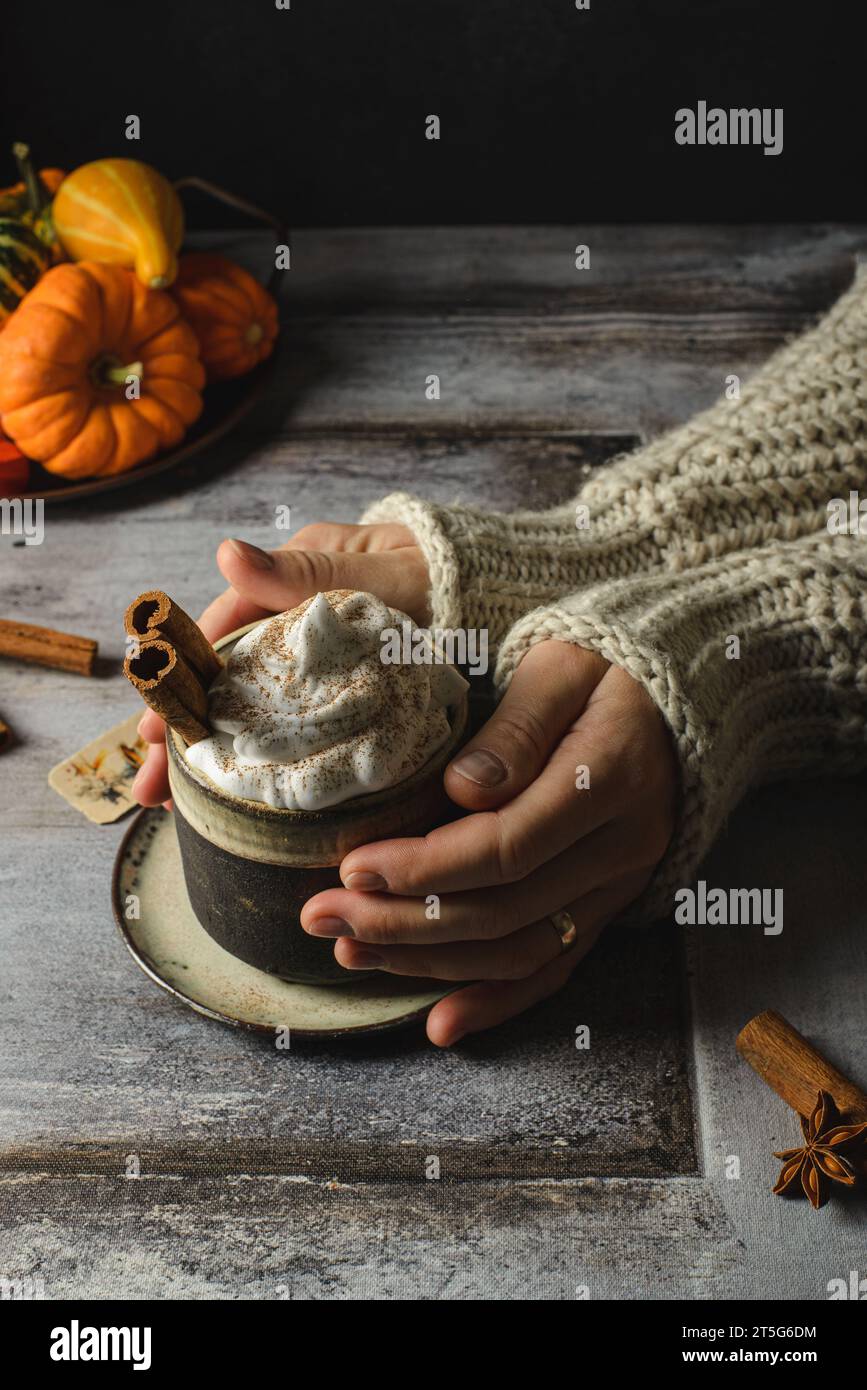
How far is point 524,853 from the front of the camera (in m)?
0.68

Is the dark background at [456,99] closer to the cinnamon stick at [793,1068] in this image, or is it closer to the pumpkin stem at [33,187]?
the pumpkin stem at [33,187]

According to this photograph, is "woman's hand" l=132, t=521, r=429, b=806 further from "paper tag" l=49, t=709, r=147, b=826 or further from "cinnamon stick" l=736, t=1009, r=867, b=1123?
"cinnamon stick" l=736, t=1009, r=867, b=1123

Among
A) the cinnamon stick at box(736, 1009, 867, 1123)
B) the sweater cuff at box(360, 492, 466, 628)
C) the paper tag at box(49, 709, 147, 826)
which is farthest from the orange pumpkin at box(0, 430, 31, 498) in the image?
the cinnamon stick at box(736, 1009, 867, 1123)

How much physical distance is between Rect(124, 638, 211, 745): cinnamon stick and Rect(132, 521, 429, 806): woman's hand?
164mm

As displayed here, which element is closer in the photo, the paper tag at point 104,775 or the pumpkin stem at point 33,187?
the paper tag at point 104,775

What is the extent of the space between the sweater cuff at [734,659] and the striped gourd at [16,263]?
692 mm

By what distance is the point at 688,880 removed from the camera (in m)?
0.78

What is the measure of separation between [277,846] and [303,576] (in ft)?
0.74

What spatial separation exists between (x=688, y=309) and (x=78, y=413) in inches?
27.0

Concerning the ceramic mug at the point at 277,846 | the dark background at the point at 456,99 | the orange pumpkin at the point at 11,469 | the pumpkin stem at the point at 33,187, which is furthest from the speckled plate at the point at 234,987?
the dark background at the point at 456,99

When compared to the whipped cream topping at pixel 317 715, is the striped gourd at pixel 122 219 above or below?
above

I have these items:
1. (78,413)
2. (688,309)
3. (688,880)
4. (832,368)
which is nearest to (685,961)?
(688,880)

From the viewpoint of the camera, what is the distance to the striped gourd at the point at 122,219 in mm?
1214
